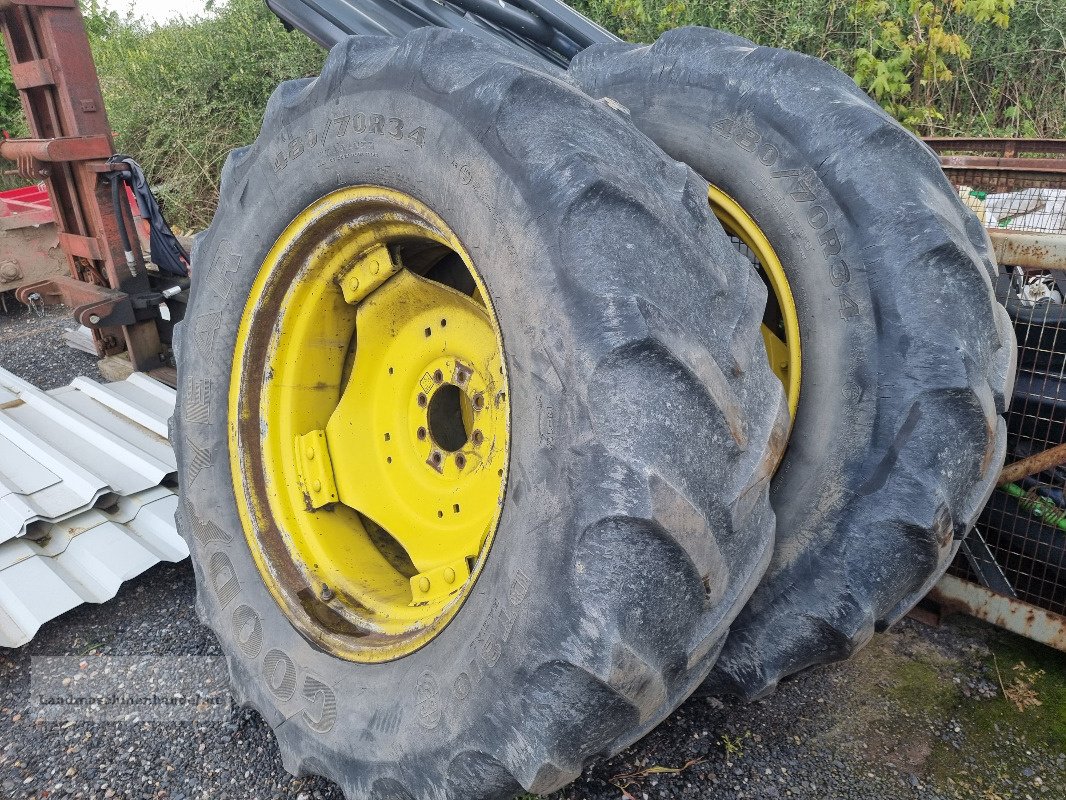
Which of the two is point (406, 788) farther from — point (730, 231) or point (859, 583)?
point (730, 231)

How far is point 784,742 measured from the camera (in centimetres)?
189

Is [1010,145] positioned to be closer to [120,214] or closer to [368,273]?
[368,273]

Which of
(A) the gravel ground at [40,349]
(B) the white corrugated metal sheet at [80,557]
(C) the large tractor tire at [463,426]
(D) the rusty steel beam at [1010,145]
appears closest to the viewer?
(C) the large tractor tire at [463,426]

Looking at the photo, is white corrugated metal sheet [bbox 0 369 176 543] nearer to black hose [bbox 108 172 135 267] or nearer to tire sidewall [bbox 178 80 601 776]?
black hose [bbox 108 172 135 267]

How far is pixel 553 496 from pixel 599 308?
0.93 ft

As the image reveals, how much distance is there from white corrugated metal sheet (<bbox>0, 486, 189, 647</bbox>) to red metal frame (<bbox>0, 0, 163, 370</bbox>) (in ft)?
4.21

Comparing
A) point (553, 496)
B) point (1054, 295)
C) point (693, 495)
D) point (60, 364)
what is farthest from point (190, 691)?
point (60, 364)

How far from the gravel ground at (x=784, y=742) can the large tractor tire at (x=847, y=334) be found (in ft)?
0.67

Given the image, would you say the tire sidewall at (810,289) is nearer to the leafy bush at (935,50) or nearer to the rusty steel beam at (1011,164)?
the rusty steel beam at (1011,164)

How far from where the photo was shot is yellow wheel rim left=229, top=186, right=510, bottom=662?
66.1 inches

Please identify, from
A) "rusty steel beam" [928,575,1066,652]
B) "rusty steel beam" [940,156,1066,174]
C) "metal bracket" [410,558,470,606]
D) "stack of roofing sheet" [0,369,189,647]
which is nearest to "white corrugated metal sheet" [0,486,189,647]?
"stack of roofing sheet" [0,369,189,647]

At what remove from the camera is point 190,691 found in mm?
2094

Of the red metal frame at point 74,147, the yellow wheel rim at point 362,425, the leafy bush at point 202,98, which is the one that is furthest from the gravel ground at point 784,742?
the leafy bush at point 202,98

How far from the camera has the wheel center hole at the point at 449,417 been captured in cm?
181
